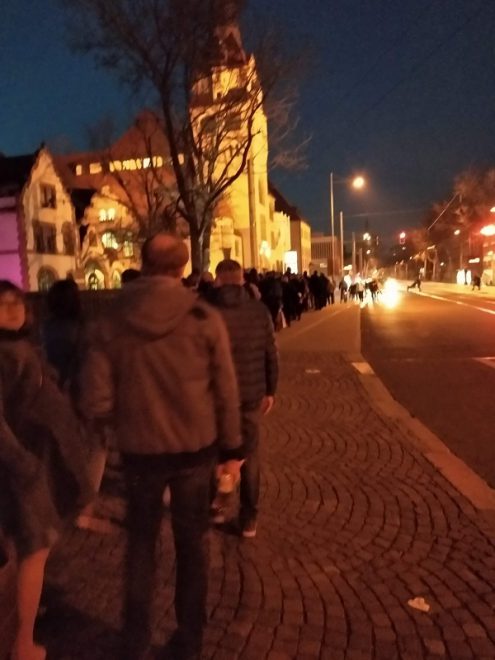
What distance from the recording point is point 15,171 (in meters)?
40.2

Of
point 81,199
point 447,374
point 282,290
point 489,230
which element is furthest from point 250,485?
point 489,230

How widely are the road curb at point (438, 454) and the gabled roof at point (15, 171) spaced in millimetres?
33245

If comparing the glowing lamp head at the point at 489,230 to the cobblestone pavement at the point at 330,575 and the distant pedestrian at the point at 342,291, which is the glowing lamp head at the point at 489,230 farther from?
the cobblestone pavement at the point at 330,575

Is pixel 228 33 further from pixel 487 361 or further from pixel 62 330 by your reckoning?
pixel 62 330

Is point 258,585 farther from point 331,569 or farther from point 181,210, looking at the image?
point 181,210

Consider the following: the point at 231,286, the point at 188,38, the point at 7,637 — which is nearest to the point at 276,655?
the point at 7,637

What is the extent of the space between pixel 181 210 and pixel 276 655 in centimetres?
1795

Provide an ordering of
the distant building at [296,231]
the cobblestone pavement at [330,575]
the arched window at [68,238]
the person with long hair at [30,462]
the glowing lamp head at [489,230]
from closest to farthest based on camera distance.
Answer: the person with long hair at [30,462], the cobblestone pavement at [330,575], the arched window at [68,238], the glowing lamp head at [489,230], the distant building at [296,231]

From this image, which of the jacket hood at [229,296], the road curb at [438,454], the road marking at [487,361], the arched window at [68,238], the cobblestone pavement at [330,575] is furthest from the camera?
the arched window at [68,238]

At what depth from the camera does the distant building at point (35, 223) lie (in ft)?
126

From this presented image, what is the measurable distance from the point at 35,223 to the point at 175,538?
39426 mm

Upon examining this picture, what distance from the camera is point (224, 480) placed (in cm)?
326

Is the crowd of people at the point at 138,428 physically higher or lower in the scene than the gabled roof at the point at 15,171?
lower

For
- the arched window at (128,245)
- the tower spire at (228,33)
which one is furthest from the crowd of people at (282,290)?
the arched window at (128,245)
